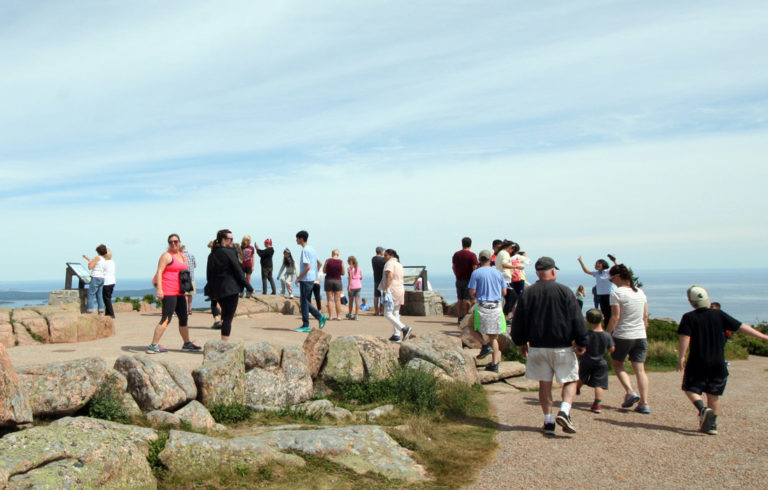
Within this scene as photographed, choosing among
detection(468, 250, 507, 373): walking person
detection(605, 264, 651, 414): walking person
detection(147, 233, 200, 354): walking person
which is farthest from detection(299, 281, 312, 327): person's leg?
detection(605, 264, 651, 414): walking person

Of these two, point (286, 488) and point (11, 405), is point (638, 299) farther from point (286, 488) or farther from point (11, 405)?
point (11, 405)

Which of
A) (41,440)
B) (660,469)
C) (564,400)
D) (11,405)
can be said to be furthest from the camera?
(564,400)

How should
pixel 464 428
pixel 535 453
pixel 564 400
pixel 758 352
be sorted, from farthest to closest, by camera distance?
pixel 758 352
pixel 464 428
pixel 564 400
pixel 535 453

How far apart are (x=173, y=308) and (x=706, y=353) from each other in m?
7.64

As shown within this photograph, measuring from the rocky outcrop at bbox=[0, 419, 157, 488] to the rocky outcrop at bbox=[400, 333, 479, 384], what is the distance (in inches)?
203

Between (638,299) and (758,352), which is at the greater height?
(638,299)

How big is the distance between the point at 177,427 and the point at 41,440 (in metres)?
1.84

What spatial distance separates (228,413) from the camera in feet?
26.5

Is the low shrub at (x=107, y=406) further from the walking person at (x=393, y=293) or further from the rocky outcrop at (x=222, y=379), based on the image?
the walking person at (x=393, y=293)

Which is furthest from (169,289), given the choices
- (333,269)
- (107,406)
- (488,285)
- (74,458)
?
(333,269)

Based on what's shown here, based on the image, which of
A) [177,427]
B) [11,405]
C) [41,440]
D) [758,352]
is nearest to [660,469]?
[177,427]

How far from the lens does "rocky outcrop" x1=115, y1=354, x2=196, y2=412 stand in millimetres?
7500

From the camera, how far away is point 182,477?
5781 millimetres

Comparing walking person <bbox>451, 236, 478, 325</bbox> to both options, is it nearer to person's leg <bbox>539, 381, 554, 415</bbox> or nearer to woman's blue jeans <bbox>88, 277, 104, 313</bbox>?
person's leg <bbox>539, 381, 554, 415</bbox>
